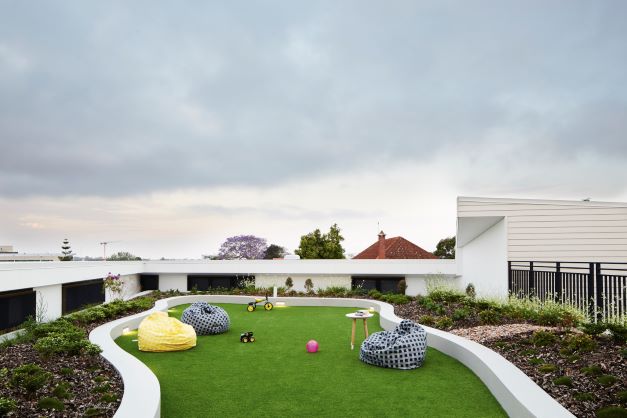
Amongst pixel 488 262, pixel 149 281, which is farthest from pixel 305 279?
pixel 488 262

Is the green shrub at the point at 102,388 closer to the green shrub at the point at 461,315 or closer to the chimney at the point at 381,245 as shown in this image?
the green shrub at the point at 461,315

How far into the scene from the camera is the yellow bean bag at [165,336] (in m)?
11.0

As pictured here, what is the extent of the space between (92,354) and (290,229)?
3475 centimetres

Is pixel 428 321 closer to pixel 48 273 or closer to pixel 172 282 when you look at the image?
pixel 48 273

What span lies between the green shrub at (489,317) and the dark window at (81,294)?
16.9 m

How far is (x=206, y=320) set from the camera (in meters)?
13.2

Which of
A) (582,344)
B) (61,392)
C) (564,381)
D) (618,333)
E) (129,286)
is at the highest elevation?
(618,333)

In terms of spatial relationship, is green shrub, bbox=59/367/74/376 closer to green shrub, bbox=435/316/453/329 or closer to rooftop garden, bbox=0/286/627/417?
rooftop garden, bbox=0/286/627/417

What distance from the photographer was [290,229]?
4369cm

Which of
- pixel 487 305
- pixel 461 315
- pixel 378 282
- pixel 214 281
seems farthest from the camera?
pixel 214 281

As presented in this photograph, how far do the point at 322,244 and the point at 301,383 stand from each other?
35.4 meters

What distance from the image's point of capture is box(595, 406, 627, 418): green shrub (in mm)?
5249

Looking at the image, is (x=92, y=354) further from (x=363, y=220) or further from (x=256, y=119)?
(x=363, y=220)

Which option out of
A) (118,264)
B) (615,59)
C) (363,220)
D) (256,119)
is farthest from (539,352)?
(363,220)
